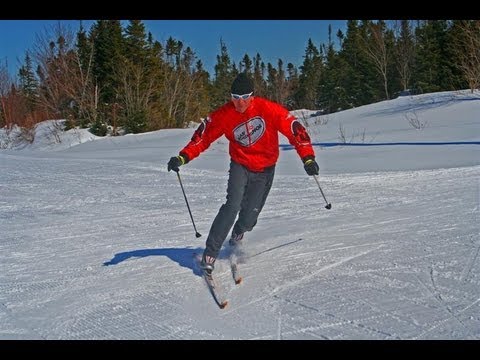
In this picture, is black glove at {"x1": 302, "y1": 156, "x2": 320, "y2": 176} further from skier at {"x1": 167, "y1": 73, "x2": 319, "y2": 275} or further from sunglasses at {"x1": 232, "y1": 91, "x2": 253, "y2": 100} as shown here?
sunglasses at {"x1": 232, "y1": 91, "x2": 253, "y2": 100}

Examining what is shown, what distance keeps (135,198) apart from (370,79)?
1468 inches

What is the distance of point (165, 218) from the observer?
7.62 m

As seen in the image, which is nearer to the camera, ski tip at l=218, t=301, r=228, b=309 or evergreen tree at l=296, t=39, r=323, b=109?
ski tip at l=218, t=301, r=228, b=309

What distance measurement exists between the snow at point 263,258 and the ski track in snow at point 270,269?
2cm

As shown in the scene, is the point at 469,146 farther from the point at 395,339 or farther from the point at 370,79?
the point at 370,79

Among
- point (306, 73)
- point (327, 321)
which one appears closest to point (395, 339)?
point (327, 321)

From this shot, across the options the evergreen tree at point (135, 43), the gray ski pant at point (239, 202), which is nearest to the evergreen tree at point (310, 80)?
the evergreen tree at point (135, 43)

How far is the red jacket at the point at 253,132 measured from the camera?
4.53 m

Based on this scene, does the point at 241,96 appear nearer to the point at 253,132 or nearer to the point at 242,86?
the point at 242,86

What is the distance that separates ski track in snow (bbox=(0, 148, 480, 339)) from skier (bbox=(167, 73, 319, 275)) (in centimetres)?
53

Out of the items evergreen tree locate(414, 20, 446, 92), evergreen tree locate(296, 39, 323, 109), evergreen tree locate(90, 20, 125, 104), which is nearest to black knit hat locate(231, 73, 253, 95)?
evergreen tree locate(90, 20, 125, 104)

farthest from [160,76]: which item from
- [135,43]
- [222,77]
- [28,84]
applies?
[222,77]

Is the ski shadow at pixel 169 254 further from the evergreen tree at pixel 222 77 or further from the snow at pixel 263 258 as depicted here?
the evergreen tree at pixel 222 77

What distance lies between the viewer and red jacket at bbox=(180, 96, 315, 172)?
4.53m
